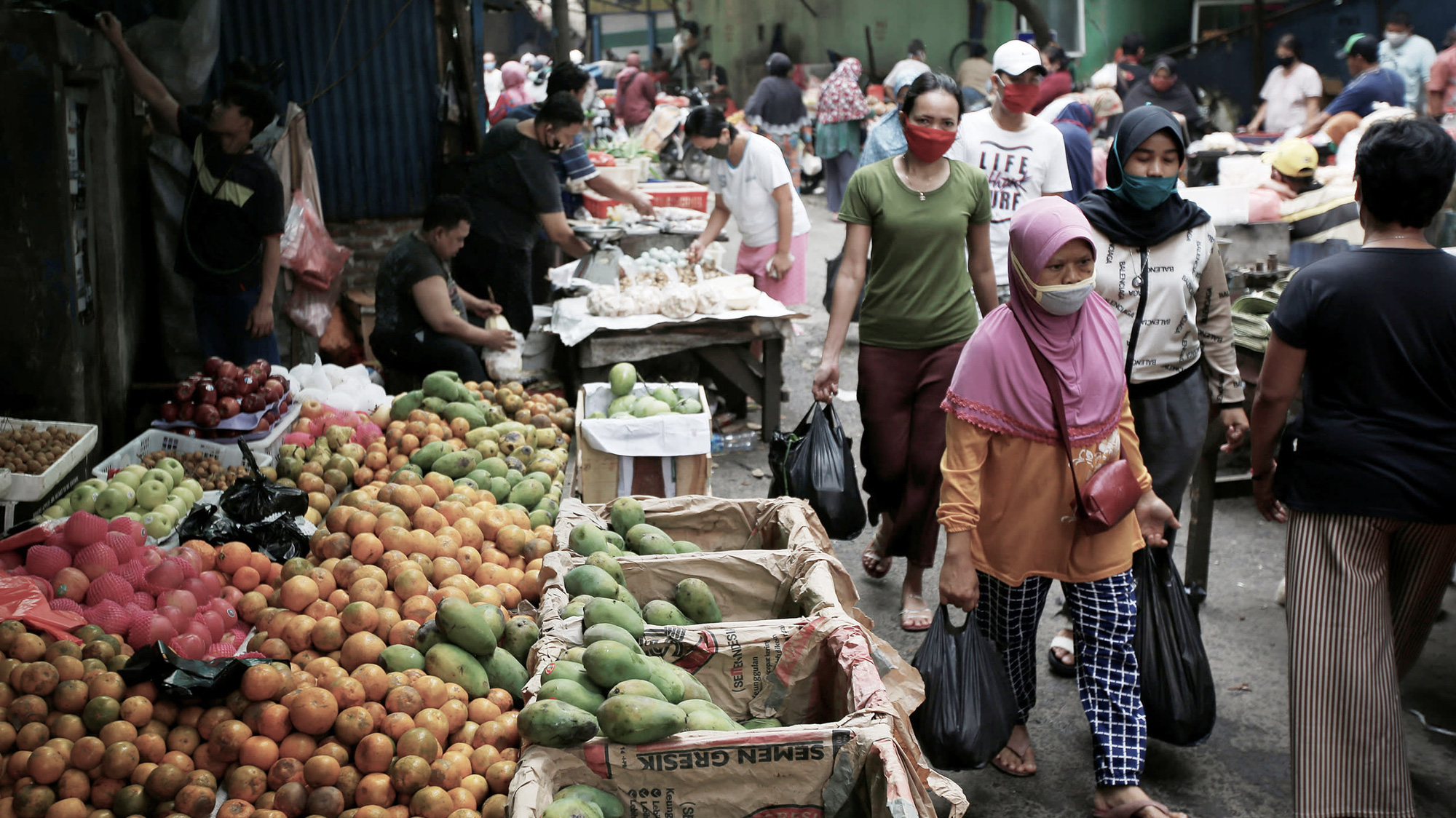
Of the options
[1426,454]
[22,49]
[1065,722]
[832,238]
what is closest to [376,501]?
[1065,722]

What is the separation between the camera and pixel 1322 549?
113 inches

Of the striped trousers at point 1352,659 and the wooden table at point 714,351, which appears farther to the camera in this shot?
the wooden table at point 714,351

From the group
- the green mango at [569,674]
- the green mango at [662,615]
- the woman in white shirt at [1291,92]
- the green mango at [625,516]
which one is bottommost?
the green mango at [662,615]

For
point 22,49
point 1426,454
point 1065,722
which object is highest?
point 22,49

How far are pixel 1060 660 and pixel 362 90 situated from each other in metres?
6.39

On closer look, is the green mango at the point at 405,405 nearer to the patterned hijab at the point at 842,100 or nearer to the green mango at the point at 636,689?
the green mango at the point at 636,689

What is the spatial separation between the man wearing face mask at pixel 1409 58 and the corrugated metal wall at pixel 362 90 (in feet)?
34.2

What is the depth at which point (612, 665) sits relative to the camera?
8.05ft

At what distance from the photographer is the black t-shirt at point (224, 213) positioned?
576 centimetres

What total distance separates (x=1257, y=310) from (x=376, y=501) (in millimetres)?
4125

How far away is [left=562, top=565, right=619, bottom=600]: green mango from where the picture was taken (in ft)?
9.47

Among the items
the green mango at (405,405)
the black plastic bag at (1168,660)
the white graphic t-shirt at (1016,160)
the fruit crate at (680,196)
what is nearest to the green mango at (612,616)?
the black plastic bag at (1168,660)

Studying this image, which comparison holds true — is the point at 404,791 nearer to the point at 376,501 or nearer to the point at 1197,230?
the point at 376,501

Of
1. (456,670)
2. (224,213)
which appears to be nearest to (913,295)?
(456,670)
